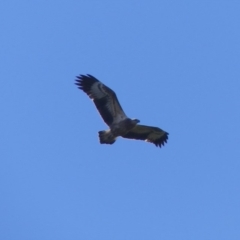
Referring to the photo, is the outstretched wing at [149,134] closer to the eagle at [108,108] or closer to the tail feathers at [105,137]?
the eagle at [108,108]

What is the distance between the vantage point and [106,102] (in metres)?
27.1

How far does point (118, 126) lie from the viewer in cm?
2686

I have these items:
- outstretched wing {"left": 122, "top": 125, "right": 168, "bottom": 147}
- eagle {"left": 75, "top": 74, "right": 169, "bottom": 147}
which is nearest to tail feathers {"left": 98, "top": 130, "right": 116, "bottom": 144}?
eagle {"left": 75, "top": 74, "right": 169, "bottom": 147}

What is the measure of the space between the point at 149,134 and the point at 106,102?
2.16 metres

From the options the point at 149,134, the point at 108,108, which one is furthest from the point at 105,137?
the point at 149,134

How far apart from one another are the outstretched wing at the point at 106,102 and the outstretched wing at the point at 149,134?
3.00 feet

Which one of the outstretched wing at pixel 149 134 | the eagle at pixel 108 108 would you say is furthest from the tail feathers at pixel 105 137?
the outstretched wing at pixel 149 134

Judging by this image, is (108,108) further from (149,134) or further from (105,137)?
(149,134)

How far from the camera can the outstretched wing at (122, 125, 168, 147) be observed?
91.9ft

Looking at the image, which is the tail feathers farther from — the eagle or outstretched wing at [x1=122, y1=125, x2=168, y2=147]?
outstretched wing at [x1=122, y1=125, x2=168, y2=147]

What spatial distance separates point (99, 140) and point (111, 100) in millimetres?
1373

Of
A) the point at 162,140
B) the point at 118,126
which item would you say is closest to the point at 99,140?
the point at 118,126

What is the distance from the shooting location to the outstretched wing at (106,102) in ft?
88.5

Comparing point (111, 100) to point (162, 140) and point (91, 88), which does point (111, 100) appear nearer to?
point (91, 88)
